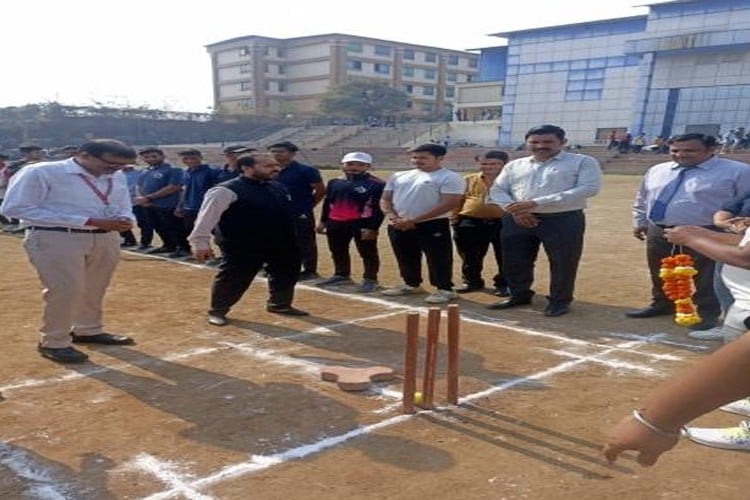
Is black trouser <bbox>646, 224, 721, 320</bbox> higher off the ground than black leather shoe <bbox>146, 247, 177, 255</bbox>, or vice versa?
black trouser <bbox>646, 224, 721, 320</bbox>

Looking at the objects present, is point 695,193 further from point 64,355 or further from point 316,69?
point 316,69

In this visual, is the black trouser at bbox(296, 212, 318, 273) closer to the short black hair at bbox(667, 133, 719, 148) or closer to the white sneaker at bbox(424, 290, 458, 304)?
the white sneaker at bbox(424, 290, 458, 304)

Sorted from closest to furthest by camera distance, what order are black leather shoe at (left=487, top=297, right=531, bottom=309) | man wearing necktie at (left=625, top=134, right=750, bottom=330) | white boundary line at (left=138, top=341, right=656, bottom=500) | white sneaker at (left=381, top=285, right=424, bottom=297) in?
white boundary line at (left=138, top=341, right=656, bottom=500), man wearing necktie at (left=625, top=134, right=750, bottom=330), black leather shoe at (left=487, top=297, right=531, bottom=309), white sneaker at (left=381, top=285, right=424, bottom=297)

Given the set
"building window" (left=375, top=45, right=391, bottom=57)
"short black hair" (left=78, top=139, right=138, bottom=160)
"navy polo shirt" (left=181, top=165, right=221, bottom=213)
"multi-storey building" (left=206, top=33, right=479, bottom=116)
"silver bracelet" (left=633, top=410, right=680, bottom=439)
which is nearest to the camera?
"silver bracelet" (left=633, top=410, right=680, bottom=439)

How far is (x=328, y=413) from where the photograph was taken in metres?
4.11

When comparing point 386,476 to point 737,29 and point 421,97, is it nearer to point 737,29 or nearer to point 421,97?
point 737,29

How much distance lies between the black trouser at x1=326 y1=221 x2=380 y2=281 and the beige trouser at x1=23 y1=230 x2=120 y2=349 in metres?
3.23

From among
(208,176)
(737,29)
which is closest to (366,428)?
(208,176)

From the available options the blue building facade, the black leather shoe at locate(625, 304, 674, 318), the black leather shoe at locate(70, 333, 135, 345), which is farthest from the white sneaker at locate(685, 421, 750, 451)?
the blue building facade

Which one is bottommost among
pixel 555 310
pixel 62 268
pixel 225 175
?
pixel 555 310

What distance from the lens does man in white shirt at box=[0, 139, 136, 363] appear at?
4895 millimetres

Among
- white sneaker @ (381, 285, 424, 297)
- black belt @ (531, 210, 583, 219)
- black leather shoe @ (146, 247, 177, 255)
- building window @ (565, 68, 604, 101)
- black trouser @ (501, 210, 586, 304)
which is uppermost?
building window @ (565, 68, 604, 101)

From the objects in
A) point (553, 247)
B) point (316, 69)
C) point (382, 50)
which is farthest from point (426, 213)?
point (382, 50)

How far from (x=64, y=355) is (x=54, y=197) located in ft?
4.02
